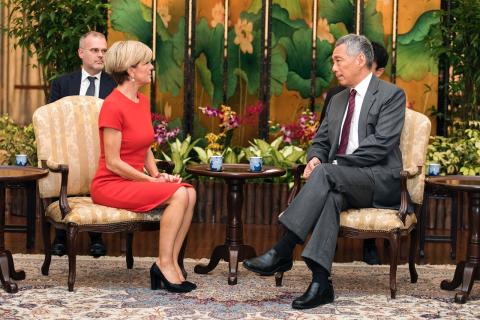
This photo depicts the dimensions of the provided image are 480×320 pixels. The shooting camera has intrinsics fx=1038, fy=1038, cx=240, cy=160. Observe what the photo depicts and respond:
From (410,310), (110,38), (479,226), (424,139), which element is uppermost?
(110,38)

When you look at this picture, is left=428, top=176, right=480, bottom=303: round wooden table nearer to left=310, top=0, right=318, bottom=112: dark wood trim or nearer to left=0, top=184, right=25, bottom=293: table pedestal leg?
left=0, top=184, right=25, bottom=293: table pedestal leg

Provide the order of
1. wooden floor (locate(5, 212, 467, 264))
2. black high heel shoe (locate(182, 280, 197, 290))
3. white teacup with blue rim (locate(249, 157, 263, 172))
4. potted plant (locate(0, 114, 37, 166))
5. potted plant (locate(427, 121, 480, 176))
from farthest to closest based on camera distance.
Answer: potted plant (locate(0, 114, 37, 166)) → potted plant (locate(427, 121, 480, 176)) → wooden floor (locate(5, 212, 467, 264)) → white teacup with blue rim (locate(249, 157, 263, 172)) → black high heel shoe (locate(182, 280, 197, 290))

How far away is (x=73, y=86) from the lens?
7305mm

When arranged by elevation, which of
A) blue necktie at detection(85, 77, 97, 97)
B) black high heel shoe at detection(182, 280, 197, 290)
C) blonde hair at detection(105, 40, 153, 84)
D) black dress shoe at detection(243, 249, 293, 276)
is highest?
blonde hair at detection(105, 40, 153, 84)

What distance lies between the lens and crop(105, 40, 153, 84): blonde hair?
596cm

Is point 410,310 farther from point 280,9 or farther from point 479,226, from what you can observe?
point 280,9

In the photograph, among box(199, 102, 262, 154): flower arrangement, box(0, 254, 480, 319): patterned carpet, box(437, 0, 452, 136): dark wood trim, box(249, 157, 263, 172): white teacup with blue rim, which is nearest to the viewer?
box(0, 254, 480, 319): patterned carpet

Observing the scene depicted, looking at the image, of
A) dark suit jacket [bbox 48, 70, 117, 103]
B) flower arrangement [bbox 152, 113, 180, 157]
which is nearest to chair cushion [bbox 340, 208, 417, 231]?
dark suit jacket [bbox 48, 70, 117, 103]

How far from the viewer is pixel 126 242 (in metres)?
6.62

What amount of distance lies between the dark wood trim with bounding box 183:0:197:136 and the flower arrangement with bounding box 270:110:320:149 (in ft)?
3.25

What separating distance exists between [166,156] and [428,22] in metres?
2.89

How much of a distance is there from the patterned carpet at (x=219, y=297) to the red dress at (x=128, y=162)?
0.51 m

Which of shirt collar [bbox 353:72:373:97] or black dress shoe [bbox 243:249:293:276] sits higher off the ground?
shirt collar [bbox 353:72:373:97]

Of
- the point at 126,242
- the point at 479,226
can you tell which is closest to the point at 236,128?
the point at 126,242
